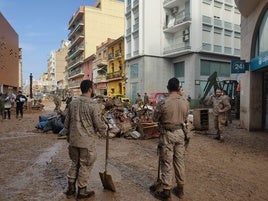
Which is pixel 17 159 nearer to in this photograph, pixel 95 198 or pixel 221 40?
pixel 95 198

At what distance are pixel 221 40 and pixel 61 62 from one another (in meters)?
88.2

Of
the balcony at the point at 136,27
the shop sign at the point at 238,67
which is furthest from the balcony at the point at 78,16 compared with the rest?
the shop sign at the point at 238,67

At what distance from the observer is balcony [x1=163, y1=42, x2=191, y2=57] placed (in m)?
29.4

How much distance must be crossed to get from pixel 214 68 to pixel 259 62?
794 inches

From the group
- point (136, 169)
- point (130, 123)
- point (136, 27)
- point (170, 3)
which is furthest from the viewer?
point (136, 27)

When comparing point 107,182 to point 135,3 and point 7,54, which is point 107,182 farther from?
point 135,3

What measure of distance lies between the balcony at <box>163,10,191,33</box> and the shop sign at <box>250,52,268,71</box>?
18456 mm

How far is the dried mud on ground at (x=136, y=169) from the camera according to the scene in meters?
4.76

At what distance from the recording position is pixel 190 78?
96.5ft

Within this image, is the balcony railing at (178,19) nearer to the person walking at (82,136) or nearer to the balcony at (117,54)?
the balcony at (117,54)

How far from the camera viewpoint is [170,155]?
14.6ft

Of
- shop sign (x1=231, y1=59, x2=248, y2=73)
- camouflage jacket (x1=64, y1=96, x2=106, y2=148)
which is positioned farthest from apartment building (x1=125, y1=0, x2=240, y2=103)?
camouflage jacket (x1=64, y1=96, x2=106, y2=148)

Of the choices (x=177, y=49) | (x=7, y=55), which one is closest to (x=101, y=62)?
(x=7, y=55)

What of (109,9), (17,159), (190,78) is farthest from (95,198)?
(109,9)
